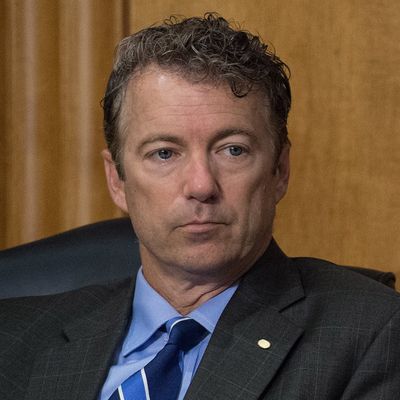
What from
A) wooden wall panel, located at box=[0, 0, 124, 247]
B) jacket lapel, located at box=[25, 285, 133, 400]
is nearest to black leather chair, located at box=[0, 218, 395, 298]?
jacket lapel, located at box=[25, 285, 133, 400]

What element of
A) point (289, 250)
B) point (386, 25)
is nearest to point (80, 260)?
point (289, 250)

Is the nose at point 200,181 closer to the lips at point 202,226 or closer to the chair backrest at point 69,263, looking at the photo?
the lips at point 202,226

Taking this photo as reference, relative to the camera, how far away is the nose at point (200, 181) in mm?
2094

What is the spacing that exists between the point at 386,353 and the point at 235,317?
0.28m

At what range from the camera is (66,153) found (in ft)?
10.5

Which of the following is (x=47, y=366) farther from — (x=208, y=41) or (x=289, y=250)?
(x=289, y=250)

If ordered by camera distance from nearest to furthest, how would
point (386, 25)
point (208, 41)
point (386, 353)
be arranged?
point (386, 353), point (208, 41), point (386, 25)

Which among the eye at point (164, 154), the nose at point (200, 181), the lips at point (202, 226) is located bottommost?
the lips at point (202, 226)

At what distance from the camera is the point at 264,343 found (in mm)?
2135

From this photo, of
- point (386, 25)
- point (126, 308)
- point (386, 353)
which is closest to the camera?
point (386, 353)

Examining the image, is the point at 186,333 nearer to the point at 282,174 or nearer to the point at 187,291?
the point at 187,291

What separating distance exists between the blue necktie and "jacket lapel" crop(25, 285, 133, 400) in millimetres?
64

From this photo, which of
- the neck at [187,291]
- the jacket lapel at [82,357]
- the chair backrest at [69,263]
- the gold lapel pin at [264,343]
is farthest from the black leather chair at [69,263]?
the gold lapel pin at [264,343]

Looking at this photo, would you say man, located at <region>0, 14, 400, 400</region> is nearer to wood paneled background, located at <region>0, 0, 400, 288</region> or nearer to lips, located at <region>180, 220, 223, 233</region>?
lips, located at <region>180, 220, 223, 233</region>
